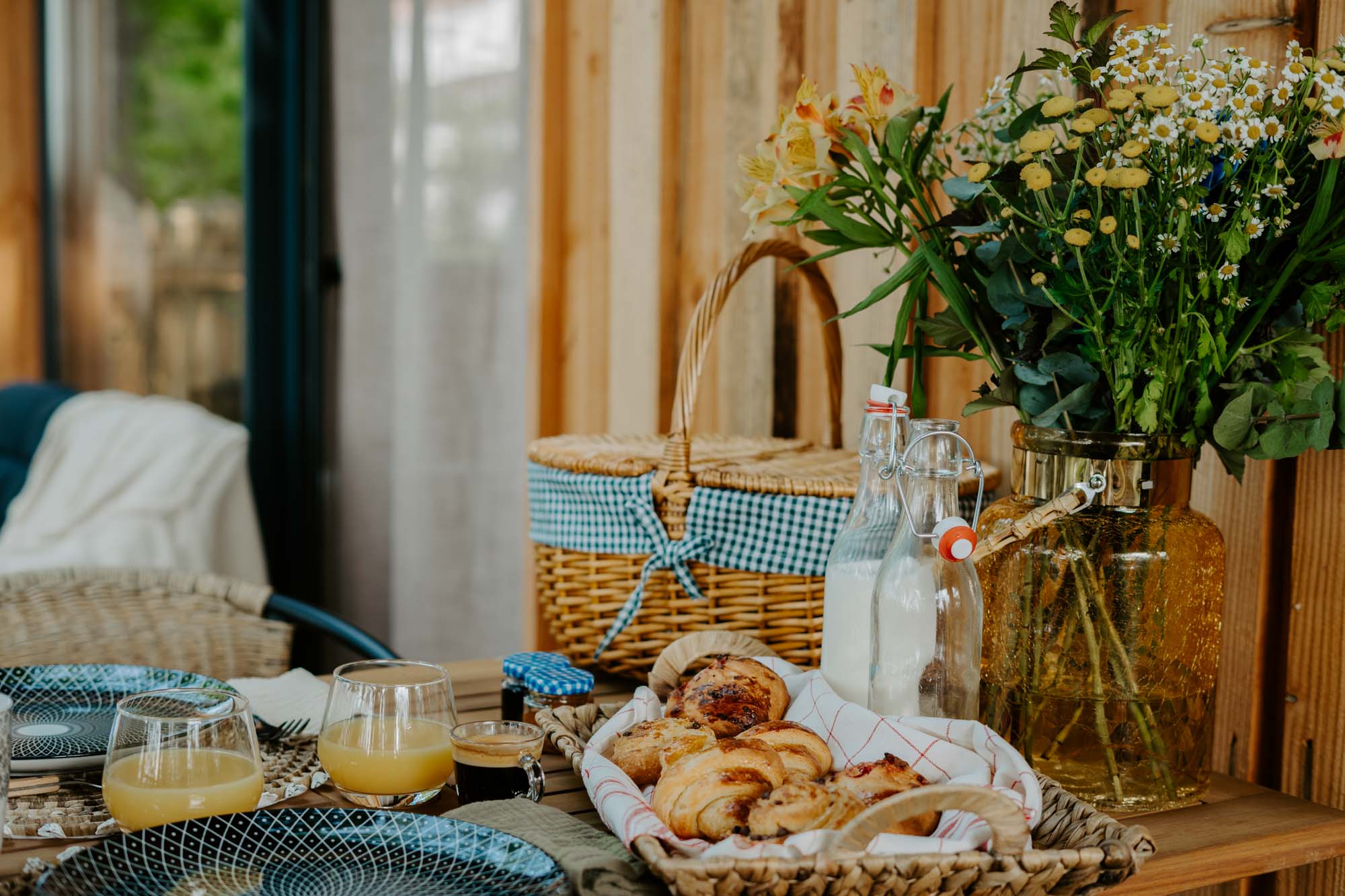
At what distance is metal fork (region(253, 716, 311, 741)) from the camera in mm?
1014

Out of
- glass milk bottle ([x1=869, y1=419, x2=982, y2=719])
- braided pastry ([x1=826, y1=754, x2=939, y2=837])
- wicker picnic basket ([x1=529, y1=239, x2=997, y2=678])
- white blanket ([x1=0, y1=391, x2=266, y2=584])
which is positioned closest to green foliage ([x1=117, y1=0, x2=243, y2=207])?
white blanket ([x1=0, y1=391, x2=266, y2=584])

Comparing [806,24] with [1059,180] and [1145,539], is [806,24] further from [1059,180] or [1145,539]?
[1145,539]

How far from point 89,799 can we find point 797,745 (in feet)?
1.67

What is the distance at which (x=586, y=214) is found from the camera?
2.10m

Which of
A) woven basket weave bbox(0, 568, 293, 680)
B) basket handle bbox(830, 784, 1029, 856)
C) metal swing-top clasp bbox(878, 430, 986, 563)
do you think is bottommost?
woven basket weave bbox(0, 568, 293, 680)

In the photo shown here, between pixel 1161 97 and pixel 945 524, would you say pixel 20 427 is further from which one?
pixel 1161 97

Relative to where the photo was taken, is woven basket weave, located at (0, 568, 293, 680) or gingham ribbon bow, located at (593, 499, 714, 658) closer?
gingham ribbon bow, located at (593, 499, 714, 658)

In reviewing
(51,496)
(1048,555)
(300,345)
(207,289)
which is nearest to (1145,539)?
(1048,555)

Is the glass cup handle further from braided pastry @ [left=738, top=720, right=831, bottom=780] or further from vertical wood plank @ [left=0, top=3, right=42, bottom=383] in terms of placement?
vertical wood plank @ [left=0, top=3, right=42, bottom=383]

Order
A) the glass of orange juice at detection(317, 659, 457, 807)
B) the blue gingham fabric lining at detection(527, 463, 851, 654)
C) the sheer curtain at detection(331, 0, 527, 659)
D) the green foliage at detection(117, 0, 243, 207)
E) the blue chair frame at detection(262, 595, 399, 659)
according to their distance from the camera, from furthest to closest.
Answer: the green foliage at detection(117, 0, 243, 207)
the sheer curtain at detection(331, 0, 527, 659)
the blue chair frame at detection(262, 595, 399, 659)
the blue gingham fabric lining at detection(527, 463, 851, 654)
the glass of orange juice at detection(317, 659, 457, 807)

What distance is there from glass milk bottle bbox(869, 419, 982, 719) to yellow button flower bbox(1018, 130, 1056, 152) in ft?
0.65

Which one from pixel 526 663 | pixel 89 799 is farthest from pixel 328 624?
pixel 89 799

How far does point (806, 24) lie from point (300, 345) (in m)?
1.72

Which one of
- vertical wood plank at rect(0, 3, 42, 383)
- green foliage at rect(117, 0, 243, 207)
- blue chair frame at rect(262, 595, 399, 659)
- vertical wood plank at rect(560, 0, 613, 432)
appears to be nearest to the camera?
blue chair frame at rect(262, 595, 399, 659)
